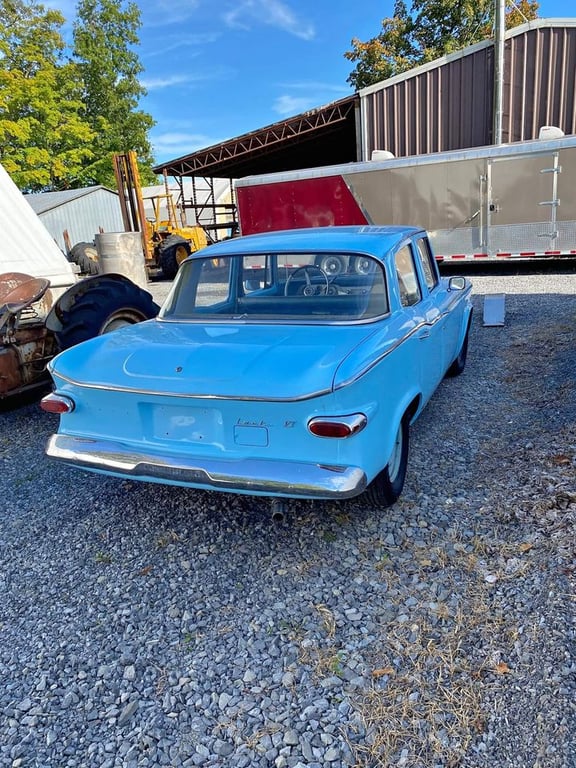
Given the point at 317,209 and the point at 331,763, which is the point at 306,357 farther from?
the point at 317,209

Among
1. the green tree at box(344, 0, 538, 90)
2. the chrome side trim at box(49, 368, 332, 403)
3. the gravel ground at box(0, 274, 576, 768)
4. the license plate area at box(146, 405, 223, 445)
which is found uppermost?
the green tree at box(344, 0, 538, 90)

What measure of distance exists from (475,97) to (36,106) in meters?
22.4

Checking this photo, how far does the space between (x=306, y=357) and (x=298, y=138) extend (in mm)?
18780

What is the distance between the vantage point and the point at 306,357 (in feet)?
9.06

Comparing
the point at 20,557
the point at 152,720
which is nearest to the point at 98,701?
the point at 152,720

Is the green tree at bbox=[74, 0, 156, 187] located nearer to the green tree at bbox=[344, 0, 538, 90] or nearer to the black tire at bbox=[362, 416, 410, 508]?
the green tree at bbox=[344, 0, 538, 90]

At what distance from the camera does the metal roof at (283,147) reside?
17531 mm

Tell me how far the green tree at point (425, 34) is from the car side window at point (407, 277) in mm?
31704

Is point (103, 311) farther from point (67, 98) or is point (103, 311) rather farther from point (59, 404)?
point (67, 98)

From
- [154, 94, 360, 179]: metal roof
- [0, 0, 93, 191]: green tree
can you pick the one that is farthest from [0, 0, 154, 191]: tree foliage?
[154, 94, 360, 179]: metal roof

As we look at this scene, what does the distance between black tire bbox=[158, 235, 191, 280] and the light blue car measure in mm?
13745

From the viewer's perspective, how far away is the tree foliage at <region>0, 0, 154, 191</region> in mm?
27641

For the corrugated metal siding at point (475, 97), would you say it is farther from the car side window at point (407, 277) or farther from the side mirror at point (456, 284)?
the car side window at point (407, 277)

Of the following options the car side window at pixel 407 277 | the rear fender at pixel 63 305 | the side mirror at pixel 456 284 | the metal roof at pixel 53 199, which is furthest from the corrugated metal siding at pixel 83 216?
the car side window at pixel 407 277
